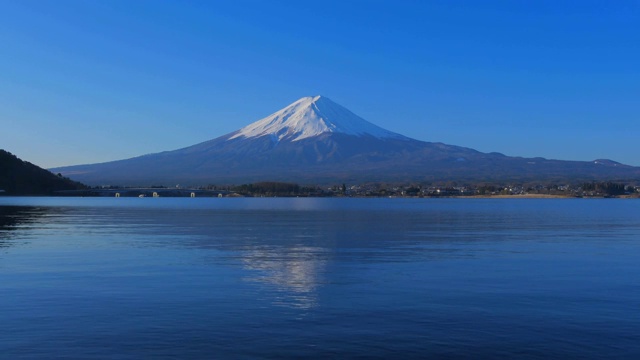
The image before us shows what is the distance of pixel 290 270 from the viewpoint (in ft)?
69.1

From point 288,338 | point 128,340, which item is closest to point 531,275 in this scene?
point 288,338

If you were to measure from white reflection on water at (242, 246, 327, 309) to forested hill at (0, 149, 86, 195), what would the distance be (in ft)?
425

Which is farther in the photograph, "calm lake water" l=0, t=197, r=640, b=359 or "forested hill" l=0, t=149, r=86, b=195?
"forested hill" l=0, t=149, r=86, b=195

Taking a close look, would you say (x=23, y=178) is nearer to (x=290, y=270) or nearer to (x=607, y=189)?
(x=290, y=270)

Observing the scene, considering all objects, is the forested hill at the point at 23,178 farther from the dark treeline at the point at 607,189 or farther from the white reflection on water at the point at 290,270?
the dark treeline at the point at 607,189

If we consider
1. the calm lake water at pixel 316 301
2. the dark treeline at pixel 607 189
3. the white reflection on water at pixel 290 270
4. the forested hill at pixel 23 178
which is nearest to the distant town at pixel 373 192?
the dark treeline at pixel 607 189

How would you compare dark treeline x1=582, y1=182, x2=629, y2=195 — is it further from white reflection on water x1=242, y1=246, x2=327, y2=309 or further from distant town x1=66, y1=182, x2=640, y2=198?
white reflection on water x1=242, y1=246, x2=327, y2=309

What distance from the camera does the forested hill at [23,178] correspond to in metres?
143

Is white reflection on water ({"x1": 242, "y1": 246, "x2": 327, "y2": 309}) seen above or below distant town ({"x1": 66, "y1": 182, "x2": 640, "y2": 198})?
below

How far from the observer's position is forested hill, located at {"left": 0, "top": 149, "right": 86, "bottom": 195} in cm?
14338

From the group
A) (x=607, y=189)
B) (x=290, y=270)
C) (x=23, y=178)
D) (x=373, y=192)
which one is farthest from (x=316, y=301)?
(x=607, y=189)

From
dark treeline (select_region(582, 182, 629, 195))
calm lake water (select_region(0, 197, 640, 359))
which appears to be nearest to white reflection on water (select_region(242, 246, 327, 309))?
calm lake water (select_region(0, 197, 640, 359))

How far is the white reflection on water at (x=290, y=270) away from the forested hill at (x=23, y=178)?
425 feet

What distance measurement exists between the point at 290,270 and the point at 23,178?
463ft
